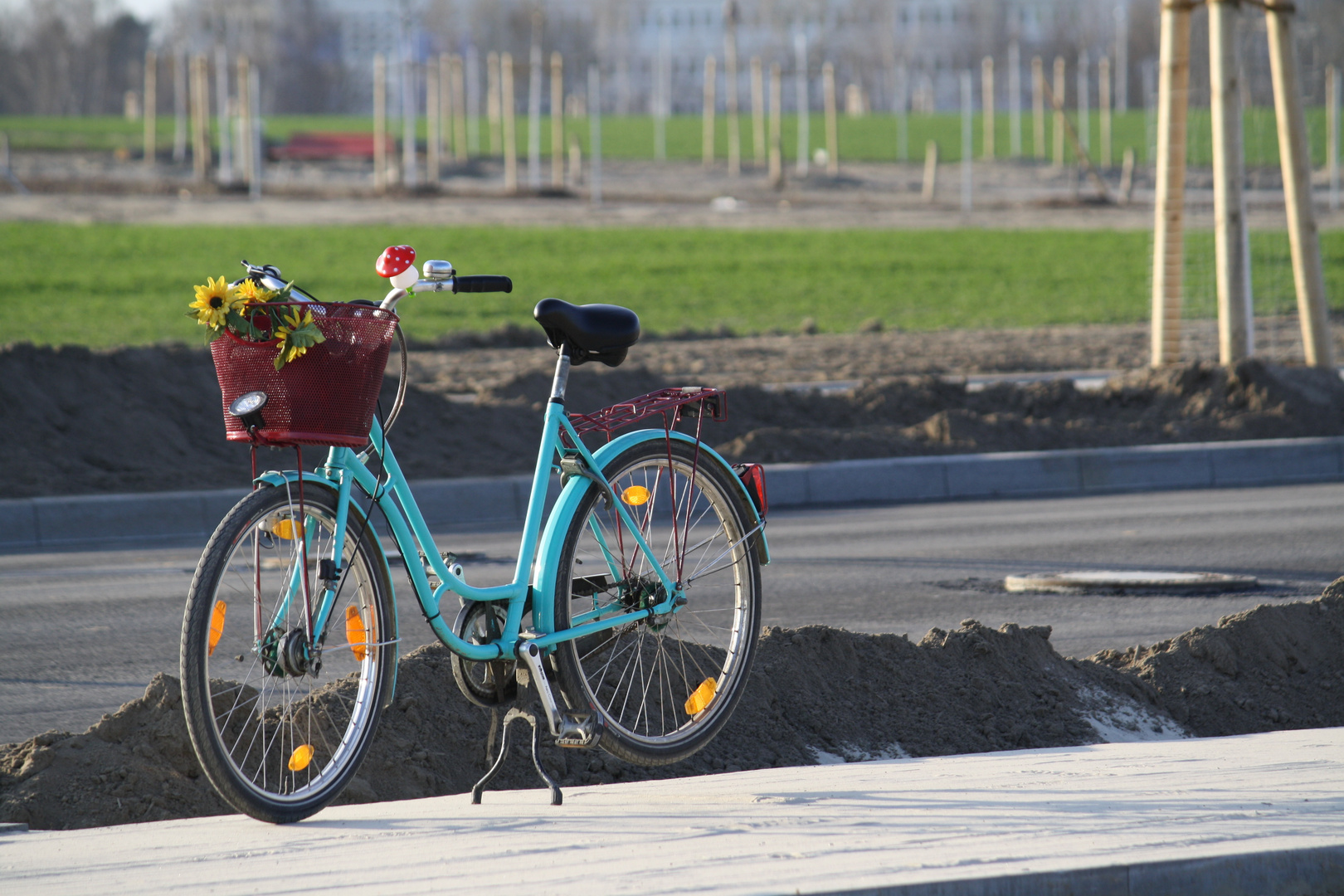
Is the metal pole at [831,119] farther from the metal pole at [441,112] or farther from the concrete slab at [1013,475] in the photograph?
the concrete slab at [1013,475]

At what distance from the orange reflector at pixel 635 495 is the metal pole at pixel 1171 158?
948 cm

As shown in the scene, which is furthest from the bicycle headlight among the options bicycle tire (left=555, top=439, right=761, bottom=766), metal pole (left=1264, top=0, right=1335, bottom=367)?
metal pole (left=1264, top=0, right=1335, bottom=367)

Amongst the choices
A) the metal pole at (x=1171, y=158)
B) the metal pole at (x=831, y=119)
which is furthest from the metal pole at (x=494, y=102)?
the metal pole at (x=1171, y=158)

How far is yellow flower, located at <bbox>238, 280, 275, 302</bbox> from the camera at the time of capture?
3.48 m

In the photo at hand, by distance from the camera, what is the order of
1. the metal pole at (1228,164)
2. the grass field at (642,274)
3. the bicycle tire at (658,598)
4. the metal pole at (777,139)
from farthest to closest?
the metal pole at (777,139), the grass field at (642,274), the metal pole at (1228,164), the bicycle tire at (658,598)

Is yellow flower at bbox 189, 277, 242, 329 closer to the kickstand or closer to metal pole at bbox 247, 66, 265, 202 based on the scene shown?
the kickstand

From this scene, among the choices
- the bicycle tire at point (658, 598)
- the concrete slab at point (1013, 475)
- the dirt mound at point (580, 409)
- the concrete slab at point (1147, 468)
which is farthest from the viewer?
the concrete slab at point (1147, 468)

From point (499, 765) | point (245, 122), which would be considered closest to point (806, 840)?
point (499, 765)

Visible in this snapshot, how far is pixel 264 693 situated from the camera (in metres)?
3.76

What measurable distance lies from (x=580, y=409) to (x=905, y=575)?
13.7 feet

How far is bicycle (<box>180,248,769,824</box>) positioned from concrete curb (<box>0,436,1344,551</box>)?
16.4ft

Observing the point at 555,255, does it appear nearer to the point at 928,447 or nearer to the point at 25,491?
the point at 928,447

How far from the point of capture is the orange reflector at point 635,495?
167 inches

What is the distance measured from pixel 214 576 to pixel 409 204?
105 ft
